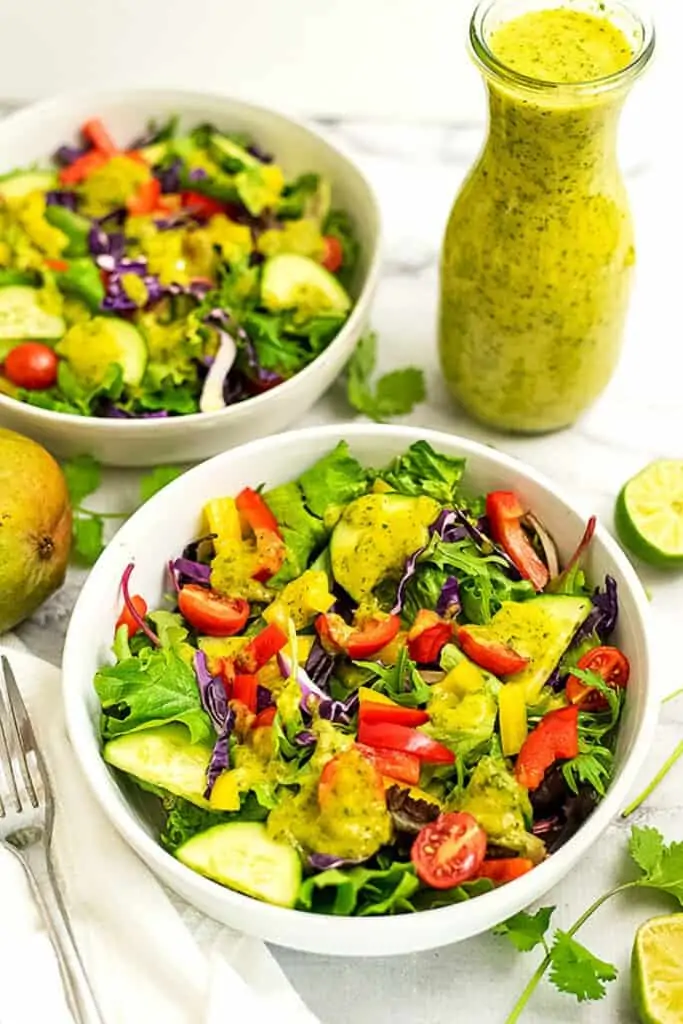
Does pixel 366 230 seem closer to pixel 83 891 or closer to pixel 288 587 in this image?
pixel 288 587

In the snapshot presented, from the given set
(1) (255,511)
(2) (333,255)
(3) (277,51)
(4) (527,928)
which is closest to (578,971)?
(4) (527,928)

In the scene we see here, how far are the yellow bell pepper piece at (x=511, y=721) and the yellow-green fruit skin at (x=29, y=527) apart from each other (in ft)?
2.22

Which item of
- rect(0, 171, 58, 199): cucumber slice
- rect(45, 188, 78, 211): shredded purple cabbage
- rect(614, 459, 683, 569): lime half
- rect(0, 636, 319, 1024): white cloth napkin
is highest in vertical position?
rect(0, 171, 58, 199): cucumber slice

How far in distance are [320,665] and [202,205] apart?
103cm

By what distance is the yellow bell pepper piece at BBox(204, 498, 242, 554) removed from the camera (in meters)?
2.06

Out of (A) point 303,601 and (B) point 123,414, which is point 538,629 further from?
(B) point 123,414

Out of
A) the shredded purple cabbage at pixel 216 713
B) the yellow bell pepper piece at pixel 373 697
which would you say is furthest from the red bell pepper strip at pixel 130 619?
the yellow bell pepper piece at pixel 373 697

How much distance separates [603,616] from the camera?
1.94 meters

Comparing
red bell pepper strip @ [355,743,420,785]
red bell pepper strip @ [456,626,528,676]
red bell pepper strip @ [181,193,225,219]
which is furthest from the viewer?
red bell pepper strip @ [181,193,225,219]

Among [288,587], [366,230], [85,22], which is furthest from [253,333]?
[85,22]

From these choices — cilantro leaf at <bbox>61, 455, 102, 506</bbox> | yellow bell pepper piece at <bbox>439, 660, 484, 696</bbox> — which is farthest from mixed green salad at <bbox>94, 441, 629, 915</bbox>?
cilantro leaf at <bbox>61, 455, 102, 506</bbox>

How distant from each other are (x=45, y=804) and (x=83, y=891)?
0.40 feet

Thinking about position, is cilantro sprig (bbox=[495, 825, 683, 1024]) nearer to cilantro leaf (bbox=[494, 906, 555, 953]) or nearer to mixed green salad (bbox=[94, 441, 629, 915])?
cilantro leaf (bbox=[494, 906, 555, 953])

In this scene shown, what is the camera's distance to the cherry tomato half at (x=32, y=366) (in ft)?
7.57
